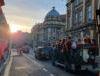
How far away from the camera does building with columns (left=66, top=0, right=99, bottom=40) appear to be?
49.7 metres

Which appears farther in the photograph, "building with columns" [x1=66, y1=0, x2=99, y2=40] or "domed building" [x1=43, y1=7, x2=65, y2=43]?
"domed building" [x1=43, y1=7, x2=65, y2=43]

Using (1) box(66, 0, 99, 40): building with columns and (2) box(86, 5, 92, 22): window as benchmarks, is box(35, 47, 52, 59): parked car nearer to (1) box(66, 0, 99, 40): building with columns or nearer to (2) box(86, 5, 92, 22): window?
(1) box(66, 0, 99, 40): building with columns

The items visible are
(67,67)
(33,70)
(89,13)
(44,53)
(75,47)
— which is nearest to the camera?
(75,47)

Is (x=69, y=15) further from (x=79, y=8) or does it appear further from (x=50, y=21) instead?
(x=50, y=21)

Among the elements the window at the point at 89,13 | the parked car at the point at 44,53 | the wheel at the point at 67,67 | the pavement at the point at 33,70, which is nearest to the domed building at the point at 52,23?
the window at the point at 89,13

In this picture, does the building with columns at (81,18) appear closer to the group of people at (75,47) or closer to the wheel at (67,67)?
the group of people at (75,47)

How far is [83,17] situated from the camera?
183 feet

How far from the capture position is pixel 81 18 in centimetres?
5797

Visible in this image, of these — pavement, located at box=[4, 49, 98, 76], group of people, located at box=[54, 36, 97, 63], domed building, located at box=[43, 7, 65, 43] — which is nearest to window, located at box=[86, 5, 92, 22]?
pavement, located at box=[4, 49, 98, 76]

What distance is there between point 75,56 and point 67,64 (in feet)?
4.65

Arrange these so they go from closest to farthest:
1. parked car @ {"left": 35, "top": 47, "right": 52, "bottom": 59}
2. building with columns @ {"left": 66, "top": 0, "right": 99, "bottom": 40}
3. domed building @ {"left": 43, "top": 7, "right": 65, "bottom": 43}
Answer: parked car @ {"left": 35, "top": 47, "right": 52, "bottom": 59} < building with columns @ {"left": 66, "top": 0, "right": 99, "bottom": 40} < domed building @ {"left": 43, "top": 7, "right": 65, "bottom": 43}

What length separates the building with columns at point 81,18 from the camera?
49722mm

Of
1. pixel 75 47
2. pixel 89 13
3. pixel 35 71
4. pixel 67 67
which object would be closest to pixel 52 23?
pixel 89 13

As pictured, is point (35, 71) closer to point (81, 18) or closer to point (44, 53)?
point (44, 53)
